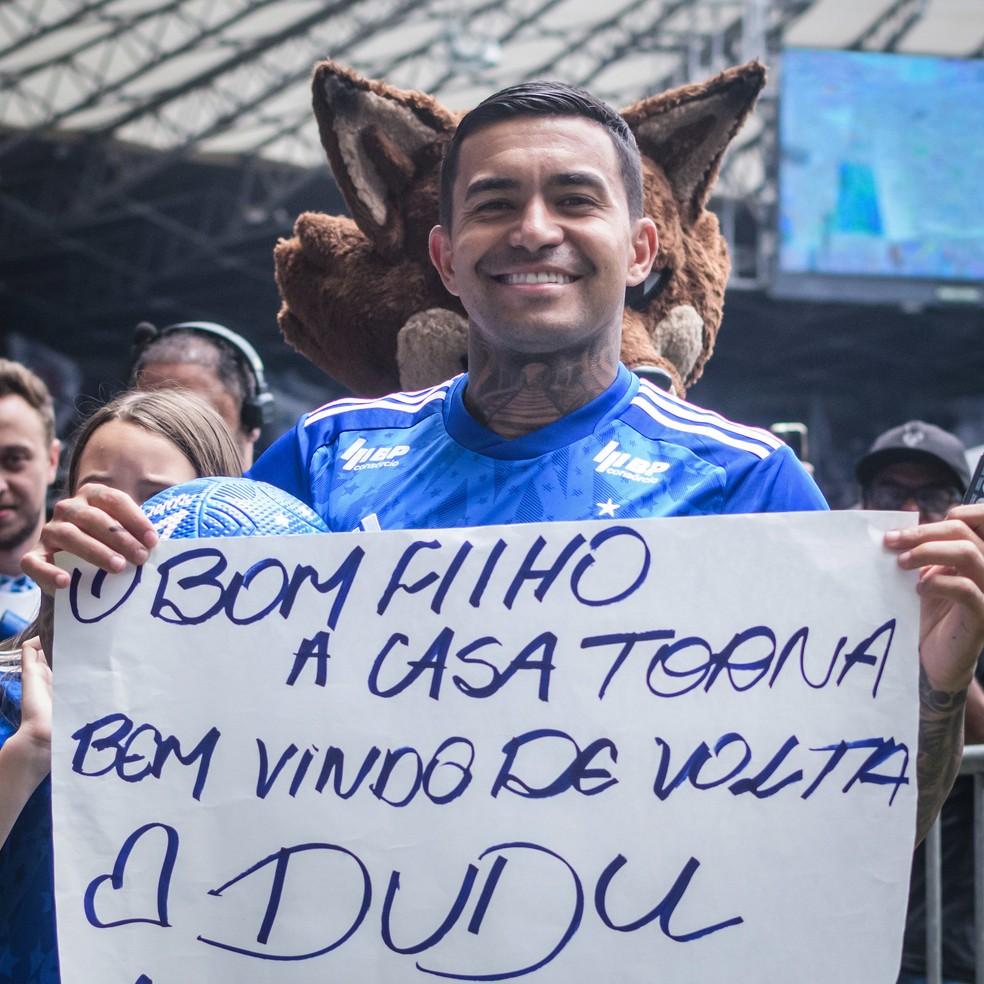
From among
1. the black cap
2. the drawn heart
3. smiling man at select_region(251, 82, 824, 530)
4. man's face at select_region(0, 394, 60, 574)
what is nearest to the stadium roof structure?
the black cap

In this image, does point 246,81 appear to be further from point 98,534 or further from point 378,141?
point 98,534

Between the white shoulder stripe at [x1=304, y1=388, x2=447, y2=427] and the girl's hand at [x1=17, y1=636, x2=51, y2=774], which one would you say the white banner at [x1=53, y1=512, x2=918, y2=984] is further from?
the white shoulder stripe at [x1=304, y1=388, x2=447, y2=427]

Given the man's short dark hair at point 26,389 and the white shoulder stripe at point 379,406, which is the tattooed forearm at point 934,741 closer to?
the white shoulder stripe at point 379,406

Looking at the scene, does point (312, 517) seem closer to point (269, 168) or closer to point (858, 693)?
point (858, 693)

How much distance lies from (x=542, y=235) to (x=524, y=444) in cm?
25

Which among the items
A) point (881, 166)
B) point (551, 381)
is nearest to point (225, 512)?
point (551, 381)

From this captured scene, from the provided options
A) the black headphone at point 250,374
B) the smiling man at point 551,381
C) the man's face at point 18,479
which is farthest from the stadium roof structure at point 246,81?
the smiling man at point 551,381

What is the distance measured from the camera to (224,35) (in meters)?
14.3

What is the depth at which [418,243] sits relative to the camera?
262 centimetres

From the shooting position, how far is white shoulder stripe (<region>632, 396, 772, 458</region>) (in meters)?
1.59

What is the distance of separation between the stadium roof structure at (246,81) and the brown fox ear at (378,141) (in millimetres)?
10685

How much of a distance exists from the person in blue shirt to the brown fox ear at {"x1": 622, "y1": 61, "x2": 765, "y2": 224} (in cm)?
88

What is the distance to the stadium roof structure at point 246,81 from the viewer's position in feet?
46.3

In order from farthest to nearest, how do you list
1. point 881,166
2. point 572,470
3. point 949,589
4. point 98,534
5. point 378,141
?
point 881,166 < point 378,141 < point 572,470 < point 98,534 < point 949,589
